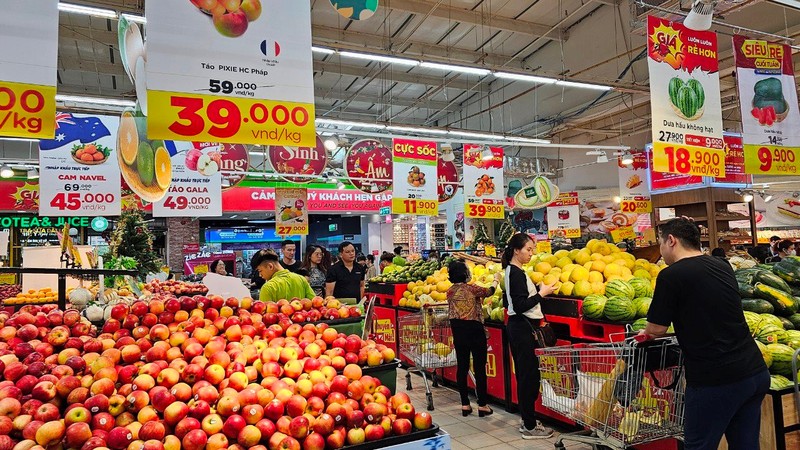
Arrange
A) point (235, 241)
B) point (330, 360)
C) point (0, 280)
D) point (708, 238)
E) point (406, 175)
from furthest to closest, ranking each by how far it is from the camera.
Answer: point (235, 241) < point (0, 280) < point (708, 238) < point (406, 175) < point (330, 360)

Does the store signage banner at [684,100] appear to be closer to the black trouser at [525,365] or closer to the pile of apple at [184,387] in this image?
the black trouser at [525,365]

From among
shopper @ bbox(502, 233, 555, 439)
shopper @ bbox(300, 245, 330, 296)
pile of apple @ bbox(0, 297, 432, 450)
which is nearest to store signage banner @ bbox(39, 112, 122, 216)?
shopper @ bbox(300, 245, 330, 296)

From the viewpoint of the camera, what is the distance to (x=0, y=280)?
11.2 m

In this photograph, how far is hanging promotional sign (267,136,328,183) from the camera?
904 centimetres

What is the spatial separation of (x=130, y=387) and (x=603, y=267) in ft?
13.7

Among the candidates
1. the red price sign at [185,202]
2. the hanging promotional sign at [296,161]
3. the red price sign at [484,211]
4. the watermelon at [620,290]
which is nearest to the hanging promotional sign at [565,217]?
the red price sign at [484,211]

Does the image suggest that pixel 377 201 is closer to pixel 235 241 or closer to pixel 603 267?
pixel 235 241

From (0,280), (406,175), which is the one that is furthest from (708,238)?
(0,280)

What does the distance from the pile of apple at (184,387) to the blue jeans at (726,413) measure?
150 cm

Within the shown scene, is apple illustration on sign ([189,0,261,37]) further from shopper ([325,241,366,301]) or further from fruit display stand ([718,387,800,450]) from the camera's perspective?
fruit display stand ([718,387,800,450])

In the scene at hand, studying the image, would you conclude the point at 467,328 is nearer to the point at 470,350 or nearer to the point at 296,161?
the point at 470,350

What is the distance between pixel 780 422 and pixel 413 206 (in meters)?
7.03

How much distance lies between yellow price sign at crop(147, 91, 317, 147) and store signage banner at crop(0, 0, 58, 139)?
0.86 m

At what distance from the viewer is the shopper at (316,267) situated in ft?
28.2
